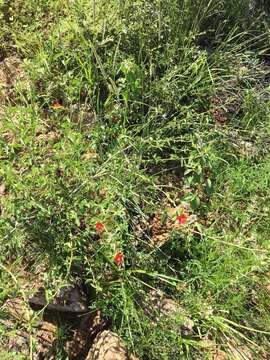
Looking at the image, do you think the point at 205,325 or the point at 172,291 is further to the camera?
the point at 172,291

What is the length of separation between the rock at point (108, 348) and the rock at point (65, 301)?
0.20 meters

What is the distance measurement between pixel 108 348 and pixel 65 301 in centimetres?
35

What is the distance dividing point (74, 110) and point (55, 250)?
1.03 meters

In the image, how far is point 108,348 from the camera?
2.50 meters

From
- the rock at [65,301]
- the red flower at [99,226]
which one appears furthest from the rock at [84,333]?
the red flower at [99,226]

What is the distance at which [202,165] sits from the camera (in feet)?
10.1

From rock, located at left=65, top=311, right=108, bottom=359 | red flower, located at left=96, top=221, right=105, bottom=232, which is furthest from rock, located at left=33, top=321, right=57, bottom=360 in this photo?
red flower, located at left=96, top=221, right=105, bottom=232

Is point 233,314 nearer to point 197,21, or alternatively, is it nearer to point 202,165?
point 202,165

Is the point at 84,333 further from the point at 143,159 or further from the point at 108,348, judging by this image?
the point at 143,159

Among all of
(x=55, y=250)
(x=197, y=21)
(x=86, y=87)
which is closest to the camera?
(x=55, y=250)

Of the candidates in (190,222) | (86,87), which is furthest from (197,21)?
(190,222)

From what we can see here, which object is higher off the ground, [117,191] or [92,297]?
[117,191]

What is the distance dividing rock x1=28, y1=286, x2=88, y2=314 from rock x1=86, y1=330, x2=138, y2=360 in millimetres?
199

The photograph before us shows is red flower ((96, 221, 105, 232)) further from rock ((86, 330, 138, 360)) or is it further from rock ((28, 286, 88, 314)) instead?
rock ((86, 330, 138, 360))
